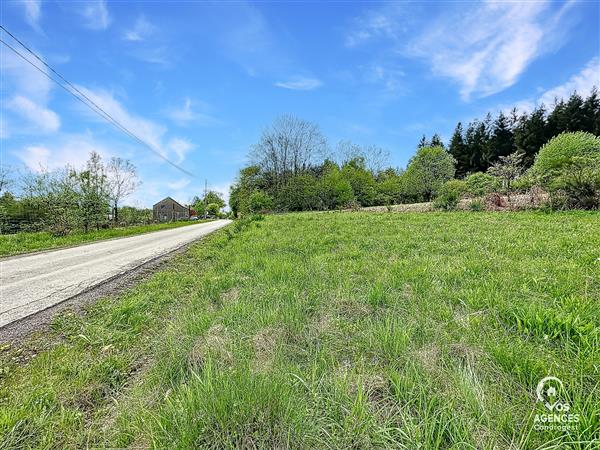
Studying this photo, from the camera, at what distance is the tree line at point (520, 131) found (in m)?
37.2

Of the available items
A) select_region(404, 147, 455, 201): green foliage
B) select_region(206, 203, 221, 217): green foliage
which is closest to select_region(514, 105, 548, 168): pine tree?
select_region(404, 147, 455, 201): green foliage

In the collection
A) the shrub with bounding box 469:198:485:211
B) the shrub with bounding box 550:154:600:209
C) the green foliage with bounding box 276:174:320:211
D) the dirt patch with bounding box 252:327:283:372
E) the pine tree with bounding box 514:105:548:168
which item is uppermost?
the pine tree with bounding box 514:105:548:168

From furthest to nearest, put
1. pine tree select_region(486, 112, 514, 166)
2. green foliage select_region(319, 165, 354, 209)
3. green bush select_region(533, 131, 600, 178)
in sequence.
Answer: pine tree select_region(486, 112, 514, 166) < green foliage select_region(319, 165, 354, 209) < green bush select_region(533, 131, 600, 178)

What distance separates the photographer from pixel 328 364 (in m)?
2.02

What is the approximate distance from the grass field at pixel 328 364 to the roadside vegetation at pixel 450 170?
14.2 meters

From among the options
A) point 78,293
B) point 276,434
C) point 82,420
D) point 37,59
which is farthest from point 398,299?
point 37,59

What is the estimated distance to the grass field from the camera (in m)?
1.39

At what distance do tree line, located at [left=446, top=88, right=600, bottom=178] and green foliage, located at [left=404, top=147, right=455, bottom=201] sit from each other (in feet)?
25.4

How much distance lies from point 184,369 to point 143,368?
51 centimetres

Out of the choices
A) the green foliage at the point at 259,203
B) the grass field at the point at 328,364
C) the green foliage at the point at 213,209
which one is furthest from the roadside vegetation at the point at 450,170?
the green foliage at the point at 213,209

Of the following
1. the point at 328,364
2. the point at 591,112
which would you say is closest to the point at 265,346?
the point at 328,364

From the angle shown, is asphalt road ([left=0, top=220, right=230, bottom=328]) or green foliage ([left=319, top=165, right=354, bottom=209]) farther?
green foliage ([left=319, top=165, right=354, bottom=209])

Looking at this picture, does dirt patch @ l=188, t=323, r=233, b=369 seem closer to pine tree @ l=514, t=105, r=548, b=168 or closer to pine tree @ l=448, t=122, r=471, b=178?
pine tree @ l=514, t=105, r=548, b=168

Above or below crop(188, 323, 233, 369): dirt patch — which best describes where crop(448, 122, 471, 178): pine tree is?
above
